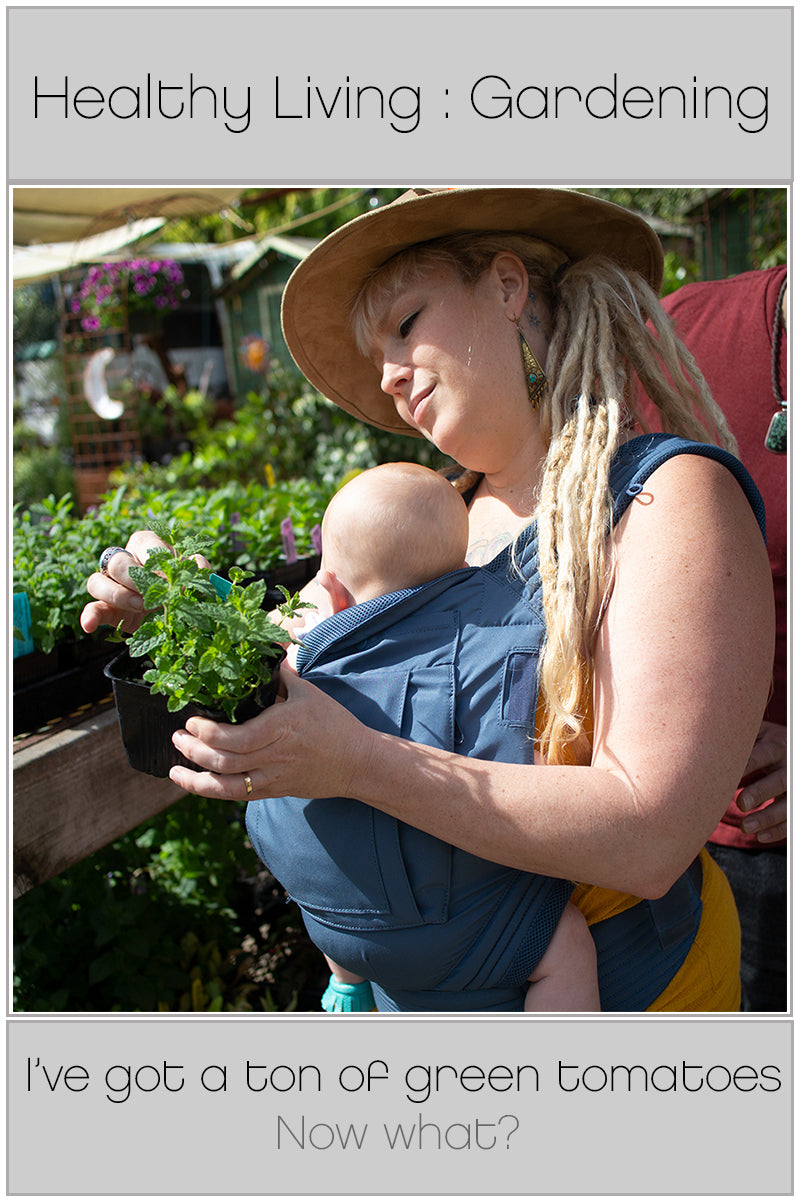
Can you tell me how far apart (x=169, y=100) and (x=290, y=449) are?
19.6 feet

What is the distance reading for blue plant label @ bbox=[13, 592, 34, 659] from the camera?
5.90 ft

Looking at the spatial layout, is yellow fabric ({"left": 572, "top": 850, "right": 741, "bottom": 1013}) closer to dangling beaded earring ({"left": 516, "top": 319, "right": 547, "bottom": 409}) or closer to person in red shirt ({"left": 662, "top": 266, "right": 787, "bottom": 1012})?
person in red shirt ({"left": 662, "top": 266, "right": 787, "bottom": 1012})

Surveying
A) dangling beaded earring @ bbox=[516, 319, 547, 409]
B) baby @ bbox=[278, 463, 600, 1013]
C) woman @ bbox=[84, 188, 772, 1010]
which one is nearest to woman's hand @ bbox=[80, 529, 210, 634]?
woman @ bbox=[84, 188, 772, 1010]

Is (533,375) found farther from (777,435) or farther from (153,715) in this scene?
(153,715)

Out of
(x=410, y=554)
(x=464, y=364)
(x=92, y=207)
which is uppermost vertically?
(x=92, y=207)

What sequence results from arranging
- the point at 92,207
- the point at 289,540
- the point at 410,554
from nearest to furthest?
the point at 410,554 → the point at 289,540 → the point at 92,207

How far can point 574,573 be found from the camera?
1.24 meters

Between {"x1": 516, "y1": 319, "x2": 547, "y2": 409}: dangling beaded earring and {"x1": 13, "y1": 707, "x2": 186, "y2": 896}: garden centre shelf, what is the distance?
1.10 m

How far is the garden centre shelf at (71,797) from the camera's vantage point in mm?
1593

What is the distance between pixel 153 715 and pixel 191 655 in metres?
0.15

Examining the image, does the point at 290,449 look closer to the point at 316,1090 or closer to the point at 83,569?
the point at 83,569

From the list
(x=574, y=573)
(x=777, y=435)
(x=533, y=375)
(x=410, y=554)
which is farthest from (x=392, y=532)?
(x=777, y=435)

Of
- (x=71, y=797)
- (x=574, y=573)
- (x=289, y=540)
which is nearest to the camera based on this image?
(x=574, y=573)

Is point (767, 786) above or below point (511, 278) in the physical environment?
below
